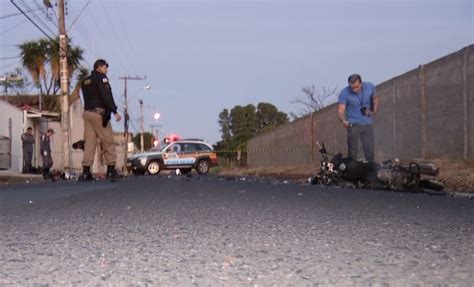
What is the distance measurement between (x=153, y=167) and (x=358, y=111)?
68.6 ft

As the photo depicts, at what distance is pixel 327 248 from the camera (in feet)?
11.6

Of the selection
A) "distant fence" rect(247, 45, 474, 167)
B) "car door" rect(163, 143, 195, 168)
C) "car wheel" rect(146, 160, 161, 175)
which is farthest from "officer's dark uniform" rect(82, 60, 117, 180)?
"car door" rect(163, 143, 195, 168)

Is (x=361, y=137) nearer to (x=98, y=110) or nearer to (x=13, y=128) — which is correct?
(x=98, y=110)

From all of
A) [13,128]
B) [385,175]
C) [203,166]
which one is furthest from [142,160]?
[385,175]

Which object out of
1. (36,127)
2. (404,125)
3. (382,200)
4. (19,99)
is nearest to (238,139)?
(19,99)

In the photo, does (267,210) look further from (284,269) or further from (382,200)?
(284,269)

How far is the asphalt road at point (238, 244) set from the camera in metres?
2.87

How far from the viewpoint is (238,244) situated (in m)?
3.65

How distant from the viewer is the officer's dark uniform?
11.0m

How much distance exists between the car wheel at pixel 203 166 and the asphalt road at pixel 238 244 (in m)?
24.5

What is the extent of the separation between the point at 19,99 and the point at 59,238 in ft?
165

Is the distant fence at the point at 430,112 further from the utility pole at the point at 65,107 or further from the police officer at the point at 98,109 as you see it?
the utility pole at the point at 65,107

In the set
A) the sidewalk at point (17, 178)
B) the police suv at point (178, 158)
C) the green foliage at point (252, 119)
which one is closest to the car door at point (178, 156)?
the police suv at point (178, 158)

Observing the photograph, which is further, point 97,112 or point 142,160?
point 142,160
